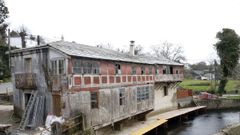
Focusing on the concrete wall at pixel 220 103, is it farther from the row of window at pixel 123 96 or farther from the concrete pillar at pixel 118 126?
the concrete pillar at pixel 118 126

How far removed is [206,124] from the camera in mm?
32656

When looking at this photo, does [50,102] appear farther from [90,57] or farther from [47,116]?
[90,57]

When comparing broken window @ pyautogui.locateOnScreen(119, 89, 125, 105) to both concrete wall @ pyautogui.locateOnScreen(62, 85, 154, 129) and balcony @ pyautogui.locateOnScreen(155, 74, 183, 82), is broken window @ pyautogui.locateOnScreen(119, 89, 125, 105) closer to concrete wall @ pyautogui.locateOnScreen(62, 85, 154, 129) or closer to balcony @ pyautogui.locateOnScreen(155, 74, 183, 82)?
concrete wall @ pyautogui.locateOnScreen(62, 85, 154, 129)

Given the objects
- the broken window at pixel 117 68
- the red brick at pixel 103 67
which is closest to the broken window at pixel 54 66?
the red brick at pixel 103 67

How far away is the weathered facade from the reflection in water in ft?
20.2

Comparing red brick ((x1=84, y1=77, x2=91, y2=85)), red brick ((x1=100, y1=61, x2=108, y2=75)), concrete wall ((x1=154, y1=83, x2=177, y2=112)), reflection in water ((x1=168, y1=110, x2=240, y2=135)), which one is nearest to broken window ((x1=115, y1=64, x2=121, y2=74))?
red brick ((x1=100, y1=61, x2=108, y2=75))

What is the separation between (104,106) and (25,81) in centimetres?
625

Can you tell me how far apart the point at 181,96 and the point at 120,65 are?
761 inches

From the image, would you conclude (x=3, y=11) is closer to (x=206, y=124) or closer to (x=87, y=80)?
(x=87, y=80)

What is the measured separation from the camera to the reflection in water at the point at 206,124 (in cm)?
2886

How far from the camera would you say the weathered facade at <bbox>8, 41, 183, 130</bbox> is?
18.3m

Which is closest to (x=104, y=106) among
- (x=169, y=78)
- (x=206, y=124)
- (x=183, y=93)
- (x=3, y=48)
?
(x=169, y=78)

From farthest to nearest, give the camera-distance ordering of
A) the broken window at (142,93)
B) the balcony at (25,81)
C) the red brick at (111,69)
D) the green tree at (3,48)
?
the green tree at (3,48) → the broken window at (142,93) → the red brick at (111,69) → the balcony at (25,81)

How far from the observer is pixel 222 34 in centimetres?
5153
